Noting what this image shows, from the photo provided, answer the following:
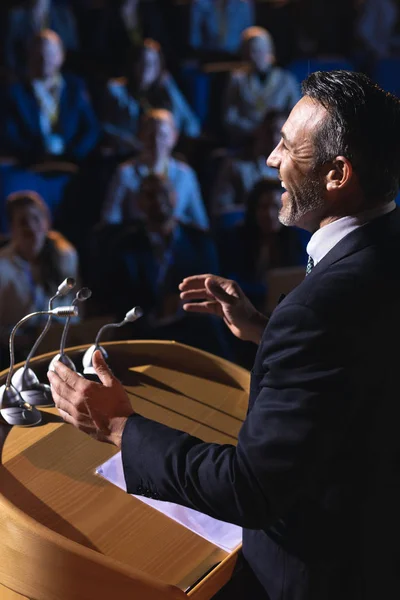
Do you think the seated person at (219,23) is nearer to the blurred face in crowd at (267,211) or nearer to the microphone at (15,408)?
the blurred face in crowd at (267,211)

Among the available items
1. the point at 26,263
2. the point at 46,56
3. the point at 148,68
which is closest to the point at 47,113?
the point at 46,56

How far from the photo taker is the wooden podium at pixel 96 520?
1023mm

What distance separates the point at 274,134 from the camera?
148 inches

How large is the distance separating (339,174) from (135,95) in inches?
119

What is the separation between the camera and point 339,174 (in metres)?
0.98

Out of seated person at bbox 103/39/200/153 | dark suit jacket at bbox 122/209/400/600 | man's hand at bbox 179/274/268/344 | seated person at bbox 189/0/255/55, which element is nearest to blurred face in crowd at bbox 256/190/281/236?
seated person at bbox 103/39/200/153

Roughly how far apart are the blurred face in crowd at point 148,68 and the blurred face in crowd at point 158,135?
Result: 0.35m

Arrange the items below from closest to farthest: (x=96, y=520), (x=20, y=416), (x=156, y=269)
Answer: (x=96, y=520), (x=20, y=416), (x=156, y=269)

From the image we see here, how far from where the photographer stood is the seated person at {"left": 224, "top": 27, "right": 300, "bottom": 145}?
399 centimetres

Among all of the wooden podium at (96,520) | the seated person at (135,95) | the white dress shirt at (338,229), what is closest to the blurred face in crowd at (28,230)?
the seated person at (135,95)

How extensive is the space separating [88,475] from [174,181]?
2.52 m

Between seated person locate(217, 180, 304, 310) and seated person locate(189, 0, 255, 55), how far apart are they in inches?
44.4

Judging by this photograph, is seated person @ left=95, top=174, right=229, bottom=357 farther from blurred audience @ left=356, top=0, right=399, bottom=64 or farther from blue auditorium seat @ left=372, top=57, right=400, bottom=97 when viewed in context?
blurred audience @ left=356, top=0, right=399, bottom=64

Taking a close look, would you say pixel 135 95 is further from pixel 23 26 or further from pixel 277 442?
pixel 277 442
